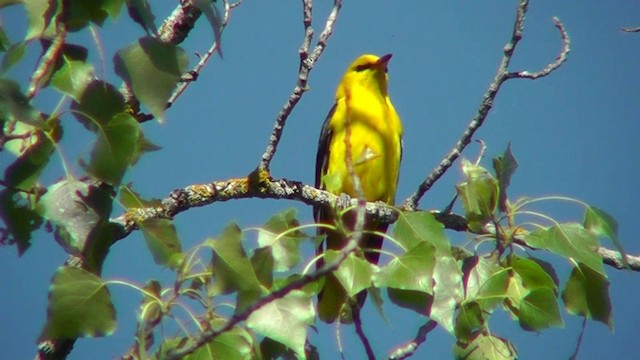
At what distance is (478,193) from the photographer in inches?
109

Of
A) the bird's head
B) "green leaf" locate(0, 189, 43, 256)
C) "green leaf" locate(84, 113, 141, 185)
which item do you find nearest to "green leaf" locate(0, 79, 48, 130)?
"green leaf" locate(84, 113, 141, 185)

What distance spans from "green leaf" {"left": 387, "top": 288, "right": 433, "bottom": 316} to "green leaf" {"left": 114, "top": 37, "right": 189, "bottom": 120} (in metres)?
0.89

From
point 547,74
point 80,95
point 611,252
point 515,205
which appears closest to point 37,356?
point 80,95

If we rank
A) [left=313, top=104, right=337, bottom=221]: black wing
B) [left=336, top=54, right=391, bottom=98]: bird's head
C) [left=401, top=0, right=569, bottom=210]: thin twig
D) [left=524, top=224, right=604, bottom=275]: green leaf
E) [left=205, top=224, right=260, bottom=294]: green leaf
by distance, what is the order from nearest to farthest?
[left=205, top=224, right=260, bottom=294]: green leaf
[left=524, top=224, right=604, bottom=275]: green leaf
[left=401, top=0, right=569, bottom=210]: thin twig
[left=313, top=104, right=337, bottom=221]: black wing
[left=336, top=54, right=391, bottom=98]: bird's head

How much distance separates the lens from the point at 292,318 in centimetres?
215

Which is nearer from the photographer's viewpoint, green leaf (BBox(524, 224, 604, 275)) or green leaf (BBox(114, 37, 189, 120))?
green leaf (BBox(114, 37, 189, 120))

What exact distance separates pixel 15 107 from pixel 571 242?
1.73 metres

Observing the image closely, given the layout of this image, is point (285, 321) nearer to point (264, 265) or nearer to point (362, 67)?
point (264, 265)

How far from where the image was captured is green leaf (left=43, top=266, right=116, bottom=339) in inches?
81.1

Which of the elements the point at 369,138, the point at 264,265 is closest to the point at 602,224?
the point at 264,265

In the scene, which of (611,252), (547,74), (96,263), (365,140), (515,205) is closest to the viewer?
(96,263)

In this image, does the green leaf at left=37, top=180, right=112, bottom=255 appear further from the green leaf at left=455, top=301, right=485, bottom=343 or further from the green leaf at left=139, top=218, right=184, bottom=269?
the green leaf at left=455, top=301, right=485, bottom=343

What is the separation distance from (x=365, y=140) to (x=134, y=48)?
3.91 meters

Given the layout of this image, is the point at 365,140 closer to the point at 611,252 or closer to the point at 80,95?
the point at 611,252
